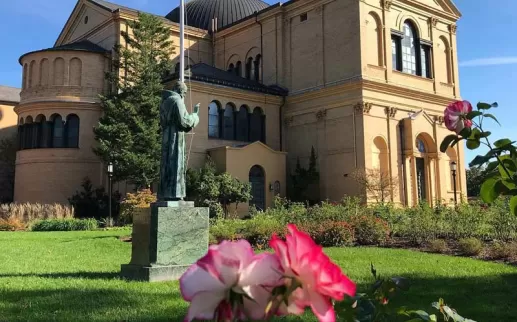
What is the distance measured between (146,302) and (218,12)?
42.4m

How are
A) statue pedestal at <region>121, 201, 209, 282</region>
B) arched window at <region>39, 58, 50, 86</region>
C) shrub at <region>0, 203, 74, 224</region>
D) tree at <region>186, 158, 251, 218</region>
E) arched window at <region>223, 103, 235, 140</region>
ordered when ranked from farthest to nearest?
1. arched window at <region>39, 58, 50, 86</region>
2. arched window at <region>223, 103, 235, 140</region>
3. shrub at <region>0, 203, 74, 224</region>
4. tree at <region>186, 158, 251, 218</region>
5. statue pedestal at <region>121, 201, 209, 282</region>

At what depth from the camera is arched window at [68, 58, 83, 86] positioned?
116 ft

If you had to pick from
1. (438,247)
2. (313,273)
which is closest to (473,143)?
(313,273)

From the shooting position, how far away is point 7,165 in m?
44.7

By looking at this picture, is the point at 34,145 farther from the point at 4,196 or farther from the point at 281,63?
the point at 281,63

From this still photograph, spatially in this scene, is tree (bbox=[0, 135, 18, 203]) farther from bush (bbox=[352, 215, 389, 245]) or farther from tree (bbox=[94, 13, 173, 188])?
bush (bbox=[352, 215, 389, 245])

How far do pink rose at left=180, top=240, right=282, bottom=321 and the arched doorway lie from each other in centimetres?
3117

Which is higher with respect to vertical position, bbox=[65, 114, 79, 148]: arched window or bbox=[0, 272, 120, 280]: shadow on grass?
bbox=[65, 114, 79, 148]: arched window

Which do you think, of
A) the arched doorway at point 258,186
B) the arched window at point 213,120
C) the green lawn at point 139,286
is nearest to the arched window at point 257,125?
the arched window at point 213,120

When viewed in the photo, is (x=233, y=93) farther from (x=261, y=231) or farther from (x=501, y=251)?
(x=501, y=251)

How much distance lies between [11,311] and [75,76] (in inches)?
1241

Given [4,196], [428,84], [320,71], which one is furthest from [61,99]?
[428,84]

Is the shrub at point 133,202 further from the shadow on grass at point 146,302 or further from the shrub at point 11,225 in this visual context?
the shadow on grass at point 146,302

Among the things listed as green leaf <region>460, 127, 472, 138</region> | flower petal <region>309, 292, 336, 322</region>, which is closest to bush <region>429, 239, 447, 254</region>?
green leaf <region>460, 127, 472, 138</region>
